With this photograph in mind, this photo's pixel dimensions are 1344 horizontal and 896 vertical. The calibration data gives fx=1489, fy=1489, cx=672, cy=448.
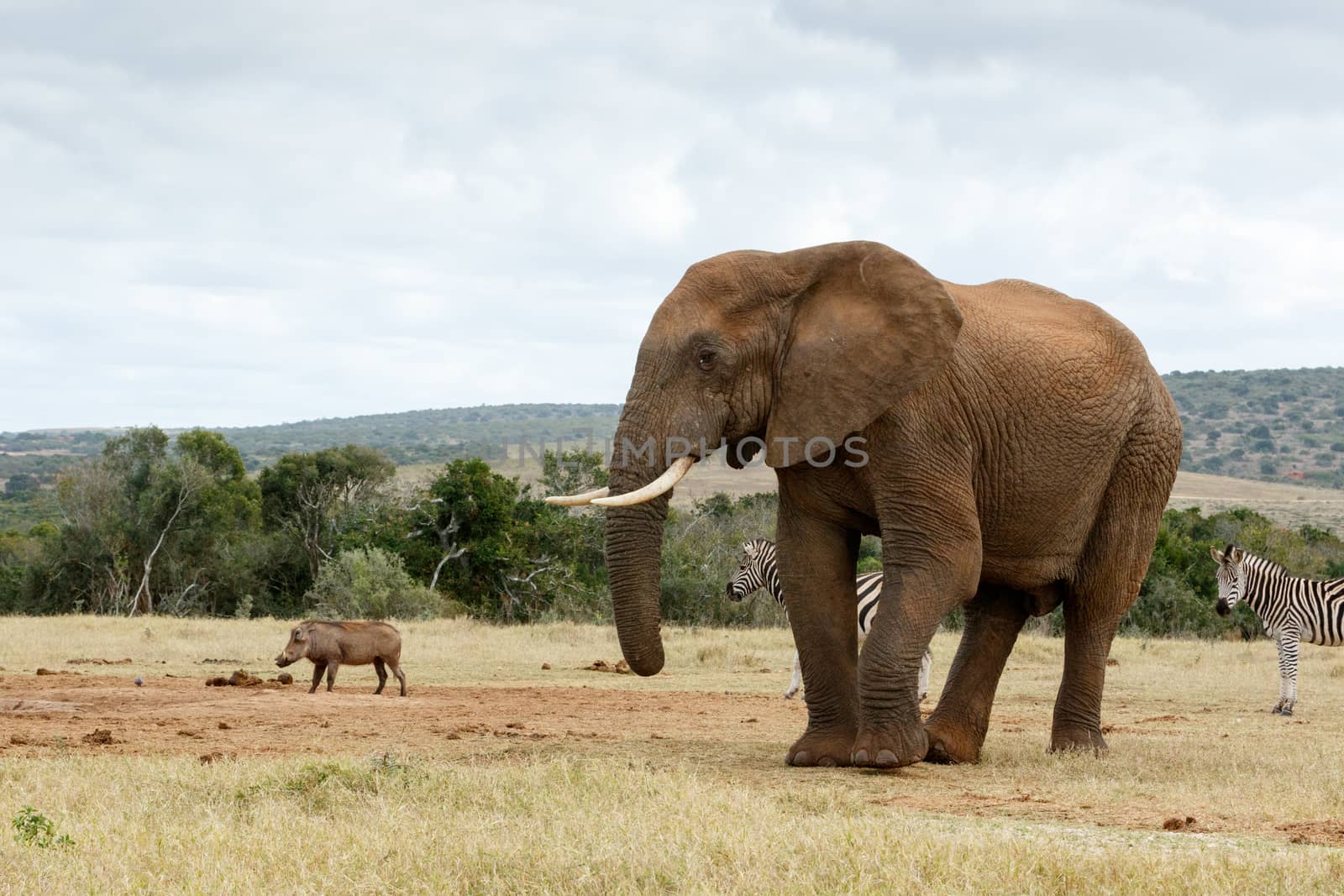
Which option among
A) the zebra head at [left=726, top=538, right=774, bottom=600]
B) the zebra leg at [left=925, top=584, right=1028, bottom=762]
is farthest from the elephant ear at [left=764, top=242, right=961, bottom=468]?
the zebra head at [left=726, top=538, right=774, bottom=600]

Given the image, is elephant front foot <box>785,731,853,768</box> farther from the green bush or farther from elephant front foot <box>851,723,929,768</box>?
the green bush

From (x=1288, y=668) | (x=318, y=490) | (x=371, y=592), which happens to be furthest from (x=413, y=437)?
(x=1288, y=668)

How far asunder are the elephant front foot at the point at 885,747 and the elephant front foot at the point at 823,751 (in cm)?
52

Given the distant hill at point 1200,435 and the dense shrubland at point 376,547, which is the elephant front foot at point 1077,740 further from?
the distant hill at point 1200,435

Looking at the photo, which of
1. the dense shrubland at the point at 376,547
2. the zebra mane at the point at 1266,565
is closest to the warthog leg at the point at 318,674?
the zebra mane at the point at 1266,565

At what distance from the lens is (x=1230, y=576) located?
18.4 meters

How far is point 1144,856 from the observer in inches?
239

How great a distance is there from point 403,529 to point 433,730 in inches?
818

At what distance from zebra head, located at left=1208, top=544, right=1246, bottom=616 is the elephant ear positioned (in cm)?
1069

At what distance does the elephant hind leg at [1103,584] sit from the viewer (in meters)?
10.5

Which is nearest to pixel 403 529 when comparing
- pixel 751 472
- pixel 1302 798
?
pixel 1302 798

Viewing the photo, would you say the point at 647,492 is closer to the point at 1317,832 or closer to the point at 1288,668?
the point at 1317,832

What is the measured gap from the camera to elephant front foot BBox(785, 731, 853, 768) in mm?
9641

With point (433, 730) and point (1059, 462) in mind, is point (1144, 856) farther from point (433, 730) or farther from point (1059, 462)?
point (433, 730)
